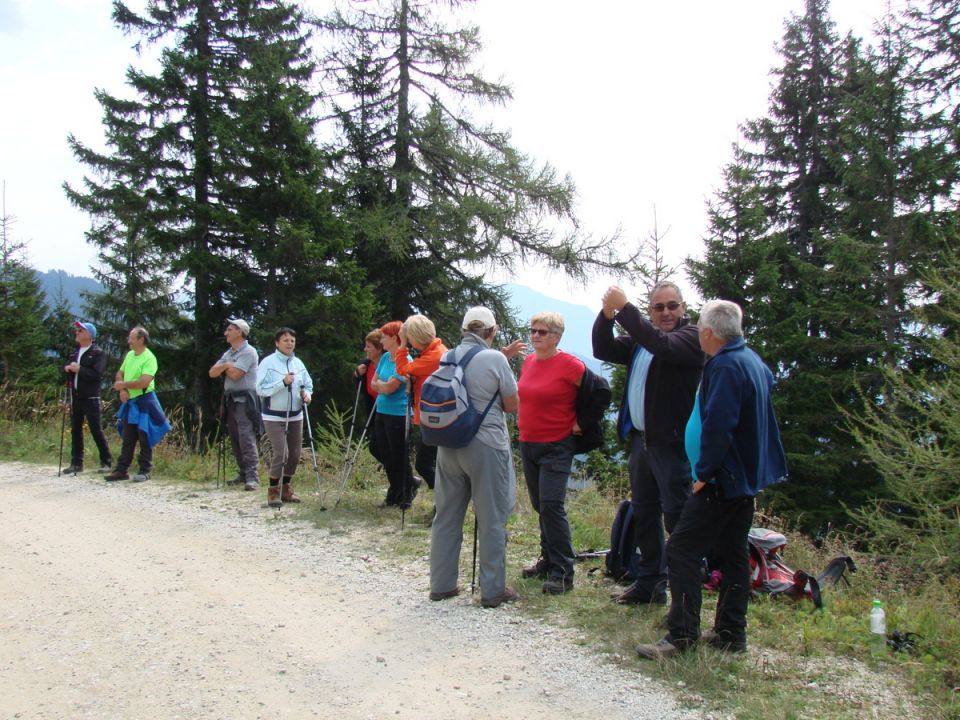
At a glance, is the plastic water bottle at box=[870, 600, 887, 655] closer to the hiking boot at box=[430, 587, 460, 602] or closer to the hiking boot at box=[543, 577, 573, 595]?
the hiking boot at box=[543, 577, 573, 595]

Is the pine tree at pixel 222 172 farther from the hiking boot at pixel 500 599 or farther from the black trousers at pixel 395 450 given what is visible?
the hiking boot at pixel 500 599

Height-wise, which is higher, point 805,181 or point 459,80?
point 459,80

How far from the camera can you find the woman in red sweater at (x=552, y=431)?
520 centimetres

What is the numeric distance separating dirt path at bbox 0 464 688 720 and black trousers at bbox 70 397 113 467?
3.47 metres

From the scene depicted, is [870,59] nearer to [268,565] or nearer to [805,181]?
[805,181]

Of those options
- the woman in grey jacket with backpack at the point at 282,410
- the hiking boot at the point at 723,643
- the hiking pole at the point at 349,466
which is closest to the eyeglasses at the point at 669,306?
the hiking boot at the point at 723,643

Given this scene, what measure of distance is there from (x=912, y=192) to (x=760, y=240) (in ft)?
12.4

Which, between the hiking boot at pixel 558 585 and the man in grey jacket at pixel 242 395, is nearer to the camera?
the hiking boot at pixel 558 585

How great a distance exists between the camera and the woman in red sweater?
17.0 ft

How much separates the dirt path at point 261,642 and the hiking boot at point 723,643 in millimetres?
557

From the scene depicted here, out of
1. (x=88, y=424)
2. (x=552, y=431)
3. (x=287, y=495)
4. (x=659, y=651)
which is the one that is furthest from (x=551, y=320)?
(x=88, y=424)

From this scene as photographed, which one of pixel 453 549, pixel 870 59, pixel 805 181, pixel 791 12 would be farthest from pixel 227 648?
pixel 791 12

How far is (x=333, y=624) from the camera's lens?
15.2 ft

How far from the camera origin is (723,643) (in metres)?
4.05
